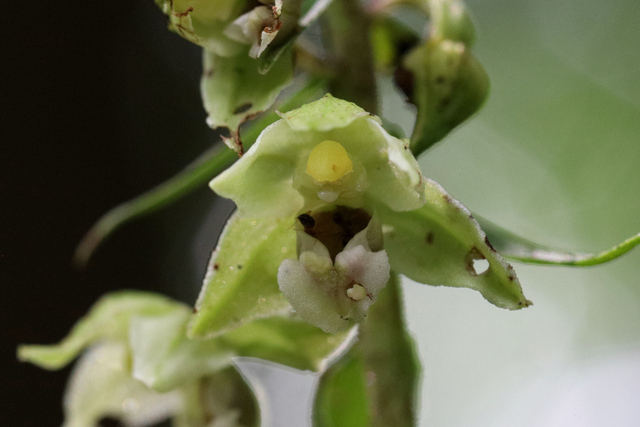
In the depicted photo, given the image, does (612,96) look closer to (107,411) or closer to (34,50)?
(34,50)

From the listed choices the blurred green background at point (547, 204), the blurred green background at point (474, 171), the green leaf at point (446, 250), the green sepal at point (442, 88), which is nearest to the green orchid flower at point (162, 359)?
the green leaf at point (446, 250)

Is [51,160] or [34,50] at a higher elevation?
[34,50]

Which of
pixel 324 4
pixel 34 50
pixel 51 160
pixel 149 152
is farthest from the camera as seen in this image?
pixel 149 152

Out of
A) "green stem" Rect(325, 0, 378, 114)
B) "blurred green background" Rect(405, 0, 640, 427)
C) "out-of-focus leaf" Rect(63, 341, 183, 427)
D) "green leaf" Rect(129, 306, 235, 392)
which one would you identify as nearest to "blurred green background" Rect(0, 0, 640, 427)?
"blurred green background" Rect(405, 0, 640, 427)

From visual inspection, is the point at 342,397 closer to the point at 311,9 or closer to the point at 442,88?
the point at 442,88

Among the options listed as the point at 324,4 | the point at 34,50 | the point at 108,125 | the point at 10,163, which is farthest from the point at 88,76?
the point at 324,4

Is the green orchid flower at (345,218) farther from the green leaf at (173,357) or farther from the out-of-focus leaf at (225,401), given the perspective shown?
the out-of-focus leaf at (225,401)
